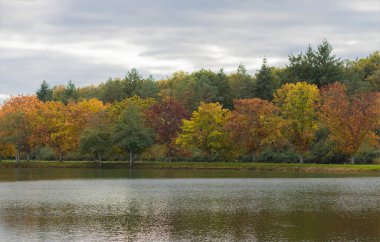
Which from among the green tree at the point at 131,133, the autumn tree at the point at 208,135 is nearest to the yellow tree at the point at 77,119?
the green tree at the point at 131,133

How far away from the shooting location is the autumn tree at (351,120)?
104 m

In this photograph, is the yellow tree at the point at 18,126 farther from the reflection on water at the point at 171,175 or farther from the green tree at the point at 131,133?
the reflection on water at the point at 171,175

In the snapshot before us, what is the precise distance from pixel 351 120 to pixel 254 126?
2067cm

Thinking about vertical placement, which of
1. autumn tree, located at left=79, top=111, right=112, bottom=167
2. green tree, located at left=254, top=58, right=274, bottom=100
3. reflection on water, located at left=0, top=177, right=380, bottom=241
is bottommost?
reflection on water, located at left=0, top=177, right=380, bottom=241

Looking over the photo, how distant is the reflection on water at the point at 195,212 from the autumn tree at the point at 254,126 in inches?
1556

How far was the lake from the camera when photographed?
119ft

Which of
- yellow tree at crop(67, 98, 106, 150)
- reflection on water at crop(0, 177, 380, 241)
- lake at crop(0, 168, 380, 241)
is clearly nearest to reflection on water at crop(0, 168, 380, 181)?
lake at crop(0, 168, 380, 241)

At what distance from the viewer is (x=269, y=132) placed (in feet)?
368

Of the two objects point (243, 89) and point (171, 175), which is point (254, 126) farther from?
Result: point (243, 89)

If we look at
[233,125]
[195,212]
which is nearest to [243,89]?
[233,125]

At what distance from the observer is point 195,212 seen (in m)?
46.4

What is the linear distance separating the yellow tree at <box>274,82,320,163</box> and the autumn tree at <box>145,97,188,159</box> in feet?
89.2

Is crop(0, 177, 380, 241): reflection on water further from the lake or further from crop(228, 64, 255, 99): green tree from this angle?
crop(228, 64, 255, 99): green tree

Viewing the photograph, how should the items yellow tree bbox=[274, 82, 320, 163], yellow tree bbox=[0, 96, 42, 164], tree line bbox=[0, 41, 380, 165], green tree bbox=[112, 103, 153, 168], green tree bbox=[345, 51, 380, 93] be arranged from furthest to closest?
green tree bbox=[345, 51, 380, 93] < yellow tree bbox=[0, 96, 42, 164] < green tree bbox=[112, 103, 153, 168] < yellow tree bbox=[274, 82, 320, 163] < tree line bbox=[0, 41, 380, 165]
